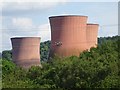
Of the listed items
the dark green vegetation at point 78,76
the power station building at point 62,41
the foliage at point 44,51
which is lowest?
the foliage at point 44,51

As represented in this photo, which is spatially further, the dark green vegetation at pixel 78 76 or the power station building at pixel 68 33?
the power station building at pixel 68 33

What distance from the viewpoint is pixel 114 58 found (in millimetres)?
11016

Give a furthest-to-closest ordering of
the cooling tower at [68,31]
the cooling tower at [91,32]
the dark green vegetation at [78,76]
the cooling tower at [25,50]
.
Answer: the cooling tower at [91,32] → the cooling tower at [25,50] → the cooling tower at [68,31] → the dark green vegetation at [78,76]

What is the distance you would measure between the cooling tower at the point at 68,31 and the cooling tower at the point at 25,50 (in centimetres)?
154

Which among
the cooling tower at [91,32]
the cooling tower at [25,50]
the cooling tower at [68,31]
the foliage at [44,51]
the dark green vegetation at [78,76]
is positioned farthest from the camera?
the foliage at [44,51]

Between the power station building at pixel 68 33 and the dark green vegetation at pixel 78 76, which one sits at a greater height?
the power station building at pixel 68 33

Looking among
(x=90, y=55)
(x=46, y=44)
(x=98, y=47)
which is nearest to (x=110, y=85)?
(x=90, y=55)

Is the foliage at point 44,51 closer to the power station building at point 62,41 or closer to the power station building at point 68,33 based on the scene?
the power station building at point 62,41

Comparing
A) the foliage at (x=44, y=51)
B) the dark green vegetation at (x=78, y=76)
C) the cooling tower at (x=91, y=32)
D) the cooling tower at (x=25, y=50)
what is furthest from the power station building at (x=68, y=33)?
the foliage at (x=44, y=51)

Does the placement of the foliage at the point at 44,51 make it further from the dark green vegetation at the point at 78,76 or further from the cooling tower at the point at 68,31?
the dark green vegetation at the point at 78,76

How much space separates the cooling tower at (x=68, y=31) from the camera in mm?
11203

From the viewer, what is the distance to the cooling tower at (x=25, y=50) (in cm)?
A: 1324

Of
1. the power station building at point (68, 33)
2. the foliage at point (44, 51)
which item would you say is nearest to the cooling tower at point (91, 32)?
the power station building at point (68, 33)

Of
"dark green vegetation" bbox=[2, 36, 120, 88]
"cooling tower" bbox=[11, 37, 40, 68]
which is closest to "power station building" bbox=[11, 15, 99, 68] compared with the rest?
"cooling tower" bbox=[11, 37, 40, 68]
